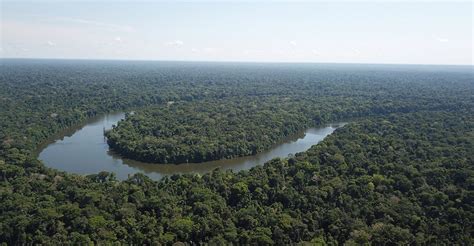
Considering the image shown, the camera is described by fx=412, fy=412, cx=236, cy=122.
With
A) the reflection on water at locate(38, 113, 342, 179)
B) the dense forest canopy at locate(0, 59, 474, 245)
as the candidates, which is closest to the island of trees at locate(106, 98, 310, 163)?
the reflection on water at locate(38, 113, 342, 179)

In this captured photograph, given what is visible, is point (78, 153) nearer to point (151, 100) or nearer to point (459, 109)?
point (151, 100)

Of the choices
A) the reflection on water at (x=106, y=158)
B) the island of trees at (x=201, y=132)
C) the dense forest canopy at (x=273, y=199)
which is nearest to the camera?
the dense forest canopy at (x=273, y=199)

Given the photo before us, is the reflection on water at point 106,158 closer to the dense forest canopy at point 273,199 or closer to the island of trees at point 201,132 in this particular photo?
the island of trees at point 201,132

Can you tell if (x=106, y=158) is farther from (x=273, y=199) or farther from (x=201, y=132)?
(x=273, y=199)

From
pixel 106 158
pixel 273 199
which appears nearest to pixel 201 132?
pixel 106 158

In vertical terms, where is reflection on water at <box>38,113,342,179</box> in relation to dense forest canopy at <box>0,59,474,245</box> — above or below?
below

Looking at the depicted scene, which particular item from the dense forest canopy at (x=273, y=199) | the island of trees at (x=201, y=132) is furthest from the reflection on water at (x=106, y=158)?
the dense forest canopy at (x=273, y=199)

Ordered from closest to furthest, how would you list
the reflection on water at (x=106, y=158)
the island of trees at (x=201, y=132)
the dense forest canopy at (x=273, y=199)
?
1. the dense forest canopy at (x=273, y=199)
2. the reflection on water at (x=106, y=158)
3. the island of trees at (x=201, y=132)

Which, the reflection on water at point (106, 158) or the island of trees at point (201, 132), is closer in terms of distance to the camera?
the reflection on water at point (106, 158)

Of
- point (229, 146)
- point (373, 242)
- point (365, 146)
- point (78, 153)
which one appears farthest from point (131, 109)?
point (373, 242)

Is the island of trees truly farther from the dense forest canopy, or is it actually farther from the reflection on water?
the dense forest canopy
